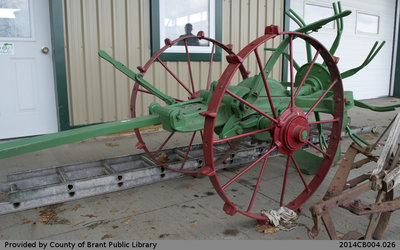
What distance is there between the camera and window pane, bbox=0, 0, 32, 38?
4643mm

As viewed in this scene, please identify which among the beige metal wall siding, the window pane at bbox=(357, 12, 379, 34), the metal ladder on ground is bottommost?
the metal ladder on ground

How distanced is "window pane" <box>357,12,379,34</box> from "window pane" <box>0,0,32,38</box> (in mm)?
8427

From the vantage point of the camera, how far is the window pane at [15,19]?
15.2ft

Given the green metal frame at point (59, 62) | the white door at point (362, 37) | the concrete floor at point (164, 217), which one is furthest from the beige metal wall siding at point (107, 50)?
the white door at point (362, 37)

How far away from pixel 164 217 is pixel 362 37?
907 centimetres

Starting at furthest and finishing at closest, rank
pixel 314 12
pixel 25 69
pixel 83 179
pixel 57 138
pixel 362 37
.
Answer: pixel 362 37
pixel 314 12
pixel 25 69
pixel 83 179
pixel 57 138

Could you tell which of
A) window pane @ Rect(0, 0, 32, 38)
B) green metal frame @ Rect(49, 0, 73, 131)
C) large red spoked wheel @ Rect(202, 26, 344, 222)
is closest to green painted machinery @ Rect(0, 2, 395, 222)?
large red spoked wheel @ Rect(202, 26, 344, 222)

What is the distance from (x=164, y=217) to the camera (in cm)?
282

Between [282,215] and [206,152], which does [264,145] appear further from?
[206,152]

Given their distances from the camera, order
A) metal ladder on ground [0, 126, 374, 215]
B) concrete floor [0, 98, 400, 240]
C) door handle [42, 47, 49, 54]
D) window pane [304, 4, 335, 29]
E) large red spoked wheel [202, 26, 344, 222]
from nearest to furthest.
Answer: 1. large red spoked wheel [202, 26, 344, 222]
2. concrete floor [0, 98, 400, 240]
3. metal ladder on ground [0, 126, 374, 215]
4. door handle [42, 47, 49, 54]
5. window pane [304, 4, 335, 29]

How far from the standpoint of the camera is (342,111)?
119 inches

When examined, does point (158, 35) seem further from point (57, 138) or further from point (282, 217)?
point (282, 217)

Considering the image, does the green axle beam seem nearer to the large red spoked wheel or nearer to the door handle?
the large red spoked wheel

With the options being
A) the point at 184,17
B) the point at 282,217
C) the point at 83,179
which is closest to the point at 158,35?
the point at 184,17
